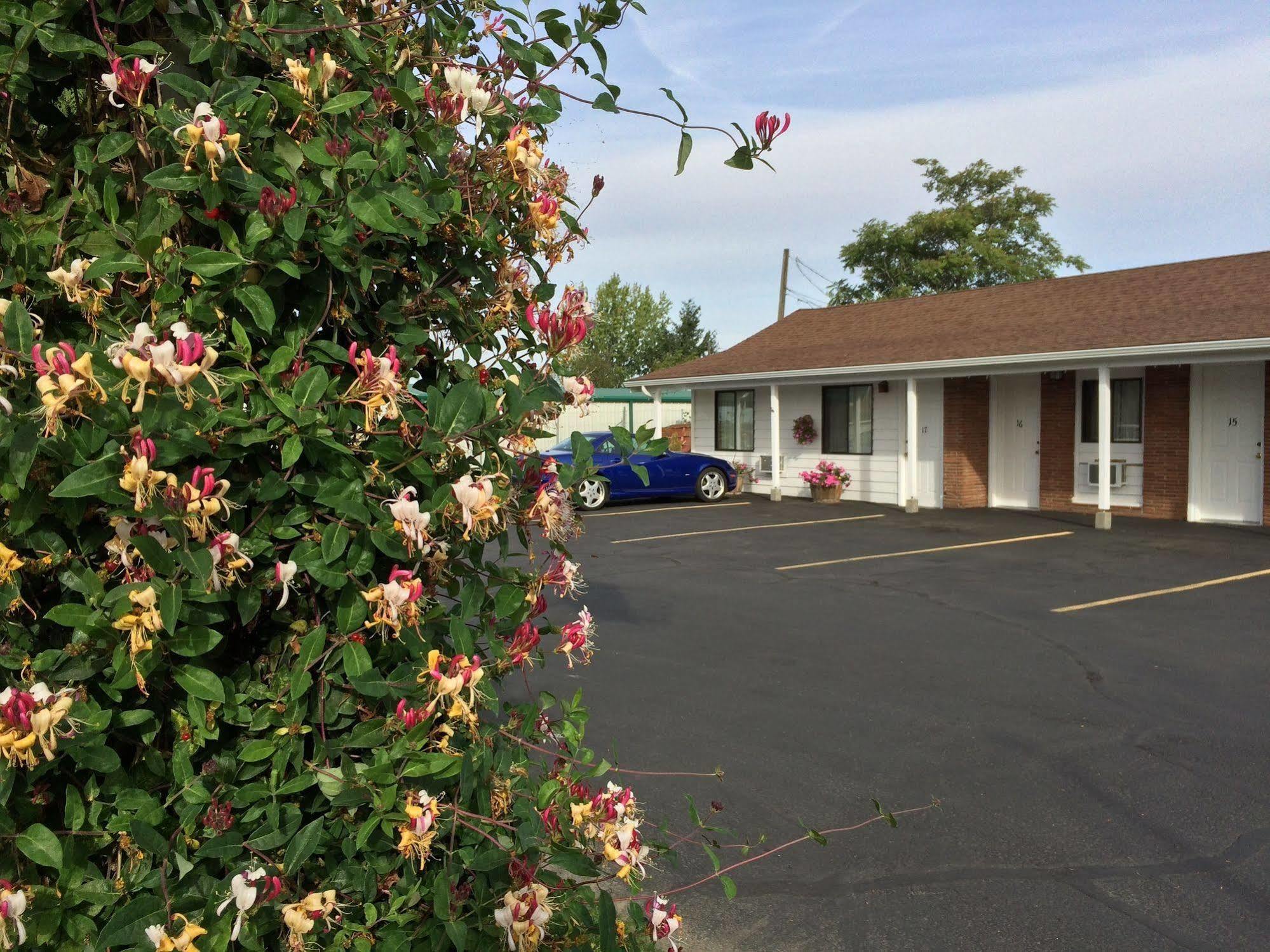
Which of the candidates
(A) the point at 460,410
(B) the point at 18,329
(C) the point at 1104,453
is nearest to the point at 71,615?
(B) the point at 18,329

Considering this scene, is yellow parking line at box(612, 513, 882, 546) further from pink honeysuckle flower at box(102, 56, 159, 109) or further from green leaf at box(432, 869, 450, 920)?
pink honeysuckle flower at box(102, 56, 159, 109)

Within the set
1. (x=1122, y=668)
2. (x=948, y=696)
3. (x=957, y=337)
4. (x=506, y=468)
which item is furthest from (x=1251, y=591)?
(x=506, y=468)

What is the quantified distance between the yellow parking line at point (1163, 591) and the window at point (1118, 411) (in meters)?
6.20

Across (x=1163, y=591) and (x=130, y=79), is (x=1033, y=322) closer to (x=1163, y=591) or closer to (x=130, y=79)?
(x=1163, y=591)

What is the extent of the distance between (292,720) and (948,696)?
624cm

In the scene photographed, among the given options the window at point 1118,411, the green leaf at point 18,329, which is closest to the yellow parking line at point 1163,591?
the window at point 1118,411

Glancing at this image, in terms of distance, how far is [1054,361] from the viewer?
1728 cm

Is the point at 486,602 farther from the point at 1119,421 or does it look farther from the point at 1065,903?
the point at 1119,421

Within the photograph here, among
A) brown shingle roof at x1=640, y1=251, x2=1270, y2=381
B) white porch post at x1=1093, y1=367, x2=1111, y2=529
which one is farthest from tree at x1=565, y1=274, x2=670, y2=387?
white porch post at x1=1093, y1=367, x2=1111, y2=529

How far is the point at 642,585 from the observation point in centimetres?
1195

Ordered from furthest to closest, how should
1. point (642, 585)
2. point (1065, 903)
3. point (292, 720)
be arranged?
point (642, 585) → point (1065, 903) → point (292, 720)

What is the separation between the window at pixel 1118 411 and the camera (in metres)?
18.1

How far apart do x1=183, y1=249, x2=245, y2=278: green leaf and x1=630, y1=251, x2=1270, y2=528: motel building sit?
644 inches

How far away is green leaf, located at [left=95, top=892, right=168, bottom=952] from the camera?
155cm
